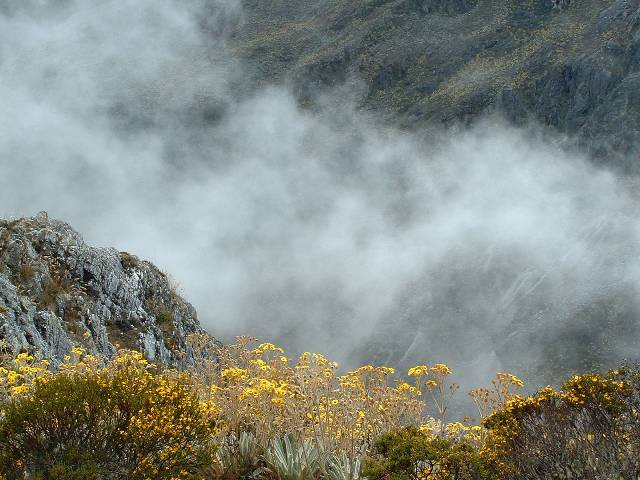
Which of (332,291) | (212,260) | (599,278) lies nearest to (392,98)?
(332,291)

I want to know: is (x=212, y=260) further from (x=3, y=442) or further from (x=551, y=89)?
(x=3, y=442)

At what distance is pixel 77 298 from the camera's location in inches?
719

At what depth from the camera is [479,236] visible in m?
161

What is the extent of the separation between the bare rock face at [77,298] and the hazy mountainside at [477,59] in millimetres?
133855

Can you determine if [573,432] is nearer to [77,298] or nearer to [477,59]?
[77,298]

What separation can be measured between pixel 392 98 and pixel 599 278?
86.6 metres

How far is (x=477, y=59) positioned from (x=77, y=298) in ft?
507

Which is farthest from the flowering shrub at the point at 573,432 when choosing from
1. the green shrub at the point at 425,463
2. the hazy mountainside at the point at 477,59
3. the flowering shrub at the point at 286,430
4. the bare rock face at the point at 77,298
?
the hazy mountainside at the point at 477,59

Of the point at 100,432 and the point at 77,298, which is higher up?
the point at 77,298

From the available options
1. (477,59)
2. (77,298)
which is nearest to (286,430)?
(77,298)

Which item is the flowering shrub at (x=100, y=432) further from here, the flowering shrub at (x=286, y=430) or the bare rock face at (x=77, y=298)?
the bare rock face at (x=77, y=298)

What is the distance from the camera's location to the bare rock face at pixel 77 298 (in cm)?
1432

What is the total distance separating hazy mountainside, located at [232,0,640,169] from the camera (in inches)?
5315

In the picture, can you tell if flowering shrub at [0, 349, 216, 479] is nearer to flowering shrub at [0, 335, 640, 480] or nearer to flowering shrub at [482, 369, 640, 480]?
flowering shrub at [0, 335, 640, 480]
